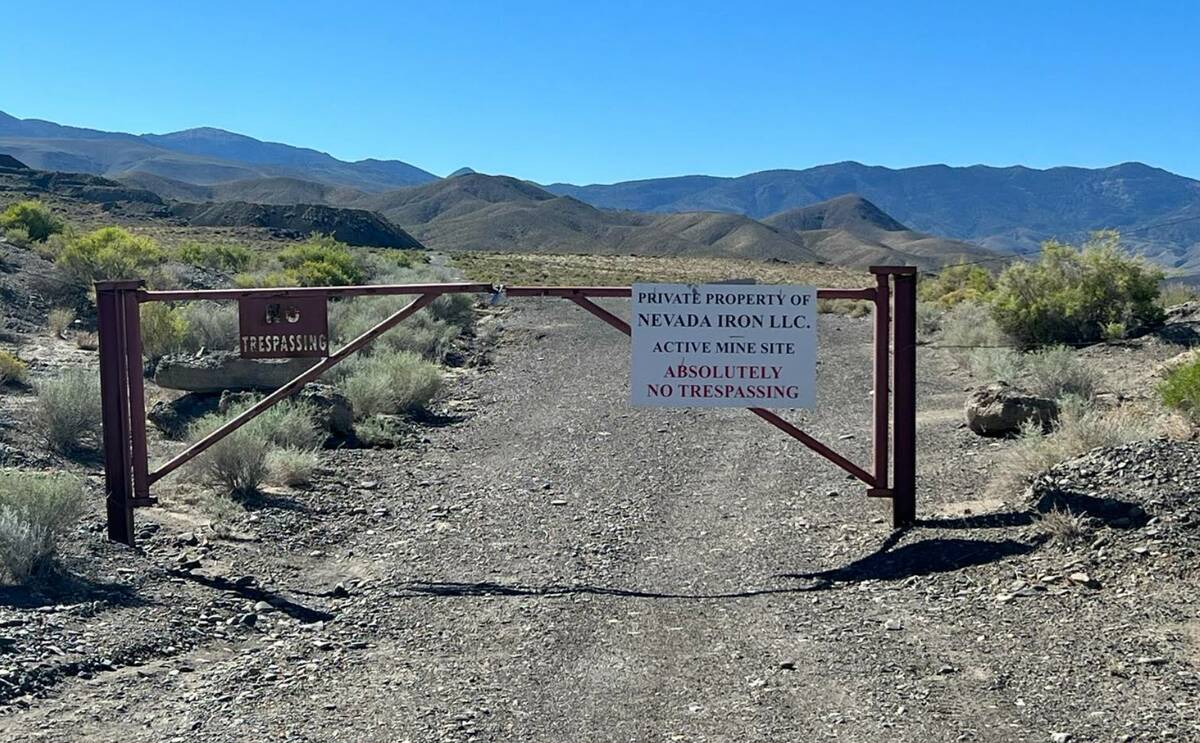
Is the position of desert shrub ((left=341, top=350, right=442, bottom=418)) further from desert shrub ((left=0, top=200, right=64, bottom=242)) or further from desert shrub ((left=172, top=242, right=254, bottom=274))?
desert shrub ((left=0, top=200, right=64, bottom=242))

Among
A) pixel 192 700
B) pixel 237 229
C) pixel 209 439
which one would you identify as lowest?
pixel 192 700

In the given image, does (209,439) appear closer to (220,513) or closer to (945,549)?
(220,513)

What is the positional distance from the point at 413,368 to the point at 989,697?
38.9 feet

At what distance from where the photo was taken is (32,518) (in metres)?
7.13

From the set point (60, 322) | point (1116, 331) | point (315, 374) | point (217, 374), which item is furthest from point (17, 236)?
point (1116, 331)

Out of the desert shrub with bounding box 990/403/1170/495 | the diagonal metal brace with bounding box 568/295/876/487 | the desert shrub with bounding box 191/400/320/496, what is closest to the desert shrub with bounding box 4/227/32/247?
the desert shrub with bounding box 191/400/320/496

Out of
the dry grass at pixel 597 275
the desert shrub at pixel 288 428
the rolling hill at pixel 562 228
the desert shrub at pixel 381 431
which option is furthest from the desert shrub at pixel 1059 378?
the rolling hill at pixel 562 228

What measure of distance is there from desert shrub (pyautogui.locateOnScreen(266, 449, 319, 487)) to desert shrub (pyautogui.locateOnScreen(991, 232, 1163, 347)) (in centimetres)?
1436

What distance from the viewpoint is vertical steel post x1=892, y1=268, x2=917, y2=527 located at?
8.23 metres

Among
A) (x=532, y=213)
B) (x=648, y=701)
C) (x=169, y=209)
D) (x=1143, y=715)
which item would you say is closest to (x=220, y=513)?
(x=648, y=701)

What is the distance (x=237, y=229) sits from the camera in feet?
258

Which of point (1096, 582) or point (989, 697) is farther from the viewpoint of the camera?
point (1096, 582)

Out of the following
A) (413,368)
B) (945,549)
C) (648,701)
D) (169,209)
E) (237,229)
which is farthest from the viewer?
(169,209)

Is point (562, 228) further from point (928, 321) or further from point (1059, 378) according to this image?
point (1059, 378)
